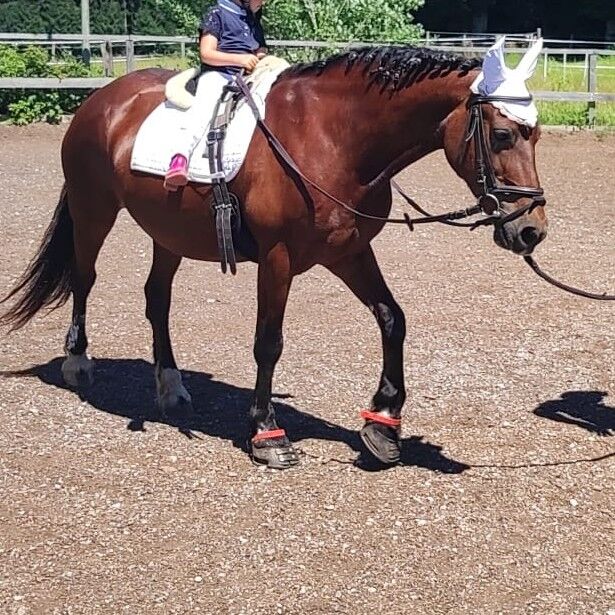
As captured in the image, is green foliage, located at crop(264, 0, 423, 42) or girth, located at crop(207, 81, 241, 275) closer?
girth, located at crop(207, 81, 241, 275)

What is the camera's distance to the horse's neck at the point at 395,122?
4.26 m

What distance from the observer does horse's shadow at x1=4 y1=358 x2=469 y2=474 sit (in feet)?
16.6

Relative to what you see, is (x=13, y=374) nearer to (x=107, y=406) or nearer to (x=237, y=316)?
(x=107, y=406)

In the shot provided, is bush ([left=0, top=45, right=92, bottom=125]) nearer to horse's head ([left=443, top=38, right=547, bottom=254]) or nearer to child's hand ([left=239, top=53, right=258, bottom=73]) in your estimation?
child's hand ([left=239, top=53, right=258, bottom=73])

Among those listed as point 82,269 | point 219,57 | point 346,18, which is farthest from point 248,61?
point 346,18

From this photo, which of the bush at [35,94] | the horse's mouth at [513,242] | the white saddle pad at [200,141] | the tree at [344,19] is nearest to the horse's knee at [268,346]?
the white saddle pad at [200,141]

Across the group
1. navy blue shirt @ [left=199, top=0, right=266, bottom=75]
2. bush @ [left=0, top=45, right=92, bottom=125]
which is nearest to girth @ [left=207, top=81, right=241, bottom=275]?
navy blue shirt @ [left=199, top=0, right=266, bottom=75]

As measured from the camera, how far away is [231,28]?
4.95m

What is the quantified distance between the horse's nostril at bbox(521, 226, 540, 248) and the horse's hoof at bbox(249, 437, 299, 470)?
1613 mm

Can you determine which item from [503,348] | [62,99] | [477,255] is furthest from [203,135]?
[62,99]

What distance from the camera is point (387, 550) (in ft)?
13.3

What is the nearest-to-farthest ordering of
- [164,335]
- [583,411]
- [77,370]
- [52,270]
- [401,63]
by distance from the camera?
1. [401,63]
2. [583,411]
3. [164,335]
4. [77,370]
5. [52,270]

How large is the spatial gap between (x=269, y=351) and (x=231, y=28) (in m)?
1.61

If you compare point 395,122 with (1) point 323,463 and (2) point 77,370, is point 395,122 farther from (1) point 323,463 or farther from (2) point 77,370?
(2) point 77,370
